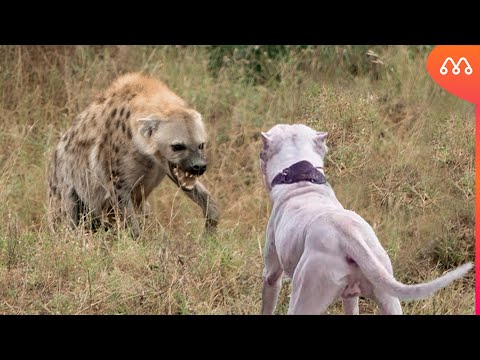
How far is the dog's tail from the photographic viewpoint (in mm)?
5320

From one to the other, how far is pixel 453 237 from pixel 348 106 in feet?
3.08

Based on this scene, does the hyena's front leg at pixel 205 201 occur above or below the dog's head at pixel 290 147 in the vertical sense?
below

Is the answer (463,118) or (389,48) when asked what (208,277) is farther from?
(389,48)

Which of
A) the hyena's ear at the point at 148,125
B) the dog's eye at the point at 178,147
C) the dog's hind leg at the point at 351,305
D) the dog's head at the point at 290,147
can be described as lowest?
the dog's hind leg at the point at 351,305

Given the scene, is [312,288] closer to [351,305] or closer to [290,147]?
[351,305]

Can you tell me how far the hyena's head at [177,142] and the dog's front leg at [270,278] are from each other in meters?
1.54

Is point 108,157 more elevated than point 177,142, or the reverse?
point 177,142

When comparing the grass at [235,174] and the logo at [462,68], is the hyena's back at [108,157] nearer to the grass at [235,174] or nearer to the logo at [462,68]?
the grass at [235,174]

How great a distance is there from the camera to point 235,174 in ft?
28.6

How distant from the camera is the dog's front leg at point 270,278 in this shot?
605cm

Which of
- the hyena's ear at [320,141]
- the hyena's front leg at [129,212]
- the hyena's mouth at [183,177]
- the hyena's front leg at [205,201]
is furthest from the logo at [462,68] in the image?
the hyena's front leg at [129,212]

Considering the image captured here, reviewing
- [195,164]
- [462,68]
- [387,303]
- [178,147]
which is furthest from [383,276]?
[178,147]

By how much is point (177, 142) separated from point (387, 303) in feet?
7.83

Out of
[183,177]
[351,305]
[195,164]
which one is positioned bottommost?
[351,305]
